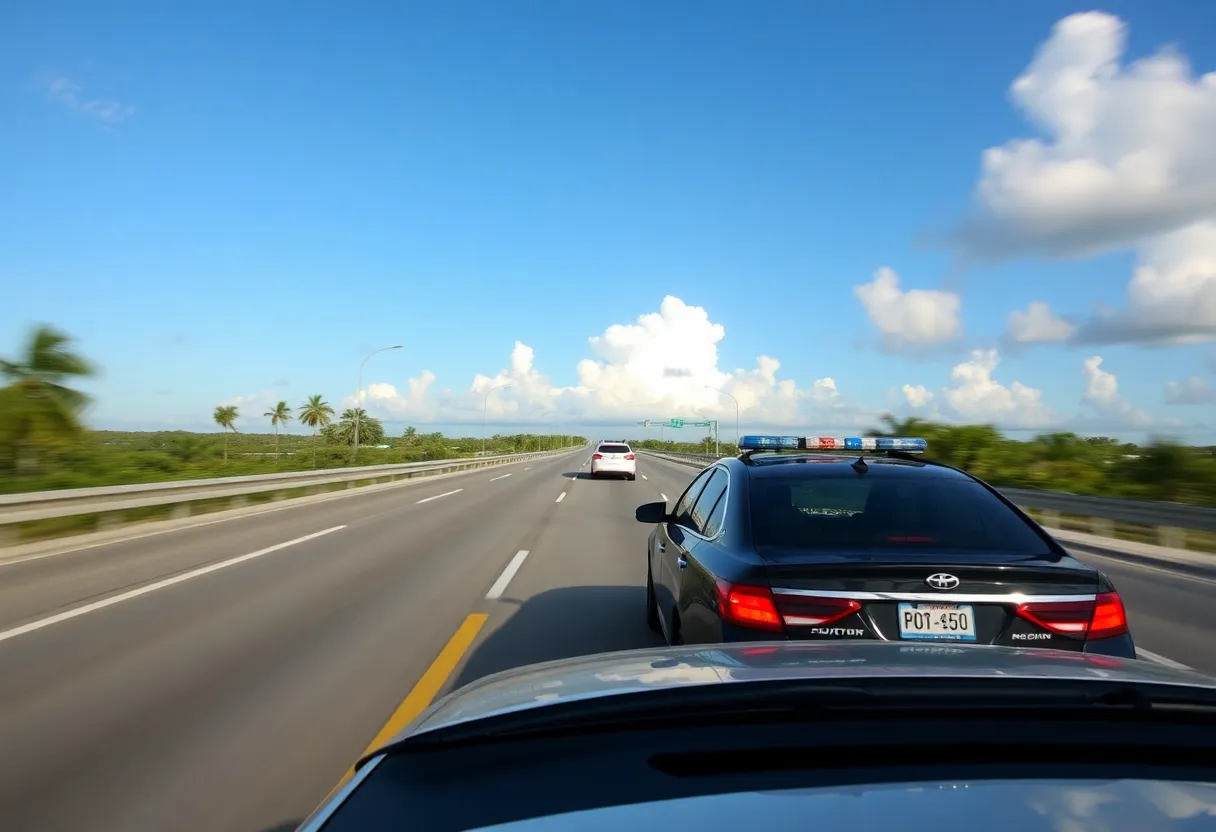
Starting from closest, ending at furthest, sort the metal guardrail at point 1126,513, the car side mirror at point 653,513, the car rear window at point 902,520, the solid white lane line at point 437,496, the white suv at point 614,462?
the car rear window at point 902,520 < the car side mirror at point 653,513 < the metal guardrail at point 1126,513 < the solid white lane line at point 437,496 < the white suv at point 614,462

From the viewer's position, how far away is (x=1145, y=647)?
6.44 meters

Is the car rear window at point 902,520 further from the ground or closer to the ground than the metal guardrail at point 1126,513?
further from the ground

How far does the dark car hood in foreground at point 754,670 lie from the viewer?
214 centimetres

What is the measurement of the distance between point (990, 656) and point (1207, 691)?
0.66m

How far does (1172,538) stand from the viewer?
46.2ft

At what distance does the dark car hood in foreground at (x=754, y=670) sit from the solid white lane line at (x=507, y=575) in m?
5.71

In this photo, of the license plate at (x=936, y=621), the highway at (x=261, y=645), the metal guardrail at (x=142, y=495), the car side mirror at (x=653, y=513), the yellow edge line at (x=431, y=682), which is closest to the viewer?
the license plate at (x=936, y=621)

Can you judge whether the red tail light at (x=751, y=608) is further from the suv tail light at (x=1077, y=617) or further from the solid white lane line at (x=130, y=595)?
the solid white lane line at (x=130, y=595)

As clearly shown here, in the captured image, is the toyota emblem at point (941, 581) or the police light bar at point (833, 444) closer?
the toyota emblem at point (941, 581)

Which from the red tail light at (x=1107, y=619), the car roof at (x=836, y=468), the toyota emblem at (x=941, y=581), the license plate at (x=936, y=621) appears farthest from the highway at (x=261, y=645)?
the red tail light at (x=1107, y=619)

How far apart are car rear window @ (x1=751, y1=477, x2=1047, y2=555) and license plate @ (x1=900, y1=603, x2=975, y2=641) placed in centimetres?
41

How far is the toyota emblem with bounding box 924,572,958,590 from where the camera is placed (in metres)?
3.28

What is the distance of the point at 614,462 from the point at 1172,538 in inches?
902

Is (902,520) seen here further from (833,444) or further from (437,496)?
(437,496)
